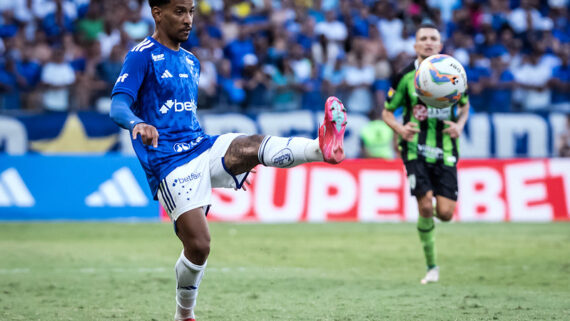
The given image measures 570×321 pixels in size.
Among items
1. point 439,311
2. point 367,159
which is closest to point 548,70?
point 367,159

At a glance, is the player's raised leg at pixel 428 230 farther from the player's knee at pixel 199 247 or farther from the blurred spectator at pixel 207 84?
the blurred spectator at pixel 207 84

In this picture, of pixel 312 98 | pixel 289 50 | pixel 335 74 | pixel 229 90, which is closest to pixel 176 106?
pixel 229 90

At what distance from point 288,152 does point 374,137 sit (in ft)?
42.1

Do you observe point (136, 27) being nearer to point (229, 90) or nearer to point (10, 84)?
point (229, 90)

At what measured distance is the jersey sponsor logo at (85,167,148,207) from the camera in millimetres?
16688

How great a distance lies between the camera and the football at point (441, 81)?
318 inches

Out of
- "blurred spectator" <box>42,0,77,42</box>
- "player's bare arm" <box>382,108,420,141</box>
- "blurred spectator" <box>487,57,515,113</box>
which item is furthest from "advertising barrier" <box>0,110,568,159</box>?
"player's bare arm" <box>382,108,420,141</box>

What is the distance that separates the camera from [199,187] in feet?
20.2

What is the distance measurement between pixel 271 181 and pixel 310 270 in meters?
6.43

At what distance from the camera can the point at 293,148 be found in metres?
5.95

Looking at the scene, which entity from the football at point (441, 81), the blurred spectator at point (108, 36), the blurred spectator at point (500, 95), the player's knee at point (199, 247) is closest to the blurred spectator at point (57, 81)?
the blurred spectator at point (108, 36)

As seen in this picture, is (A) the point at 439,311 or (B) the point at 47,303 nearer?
(A) the point at 439,311

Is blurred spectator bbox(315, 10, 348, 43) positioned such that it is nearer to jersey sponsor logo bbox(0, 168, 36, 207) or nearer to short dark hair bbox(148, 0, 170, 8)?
jersey sponsor logo bbox(0, 168, 36, 207)

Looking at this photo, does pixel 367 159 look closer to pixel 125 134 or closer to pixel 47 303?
pixel 125 134
